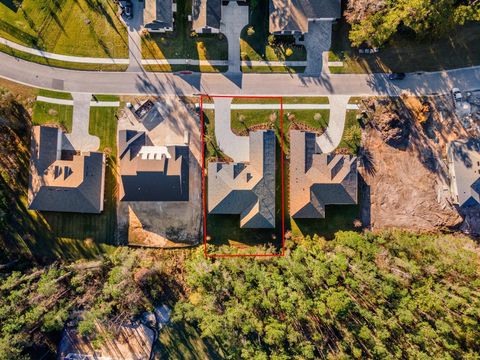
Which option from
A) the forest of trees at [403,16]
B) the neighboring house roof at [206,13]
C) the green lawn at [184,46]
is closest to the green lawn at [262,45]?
the green lawn at [184,46]

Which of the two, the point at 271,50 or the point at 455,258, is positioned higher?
the point at 271,50

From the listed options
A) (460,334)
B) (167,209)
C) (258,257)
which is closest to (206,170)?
(167,209)

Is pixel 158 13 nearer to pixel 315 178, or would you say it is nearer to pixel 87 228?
pixel 315 178

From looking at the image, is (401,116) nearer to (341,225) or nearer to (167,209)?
(341,225)

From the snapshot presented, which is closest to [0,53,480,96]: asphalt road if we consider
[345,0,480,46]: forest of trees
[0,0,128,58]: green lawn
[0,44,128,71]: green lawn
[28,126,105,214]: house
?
[0,44,128,71]: green lawn

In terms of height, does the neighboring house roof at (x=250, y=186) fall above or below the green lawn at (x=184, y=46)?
below

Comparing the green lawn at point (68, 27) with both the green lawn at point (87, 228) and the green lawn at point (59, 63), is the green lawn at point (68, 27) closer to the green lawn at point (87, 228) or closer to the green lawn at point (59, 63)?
the green lawn at point (59, 63)
